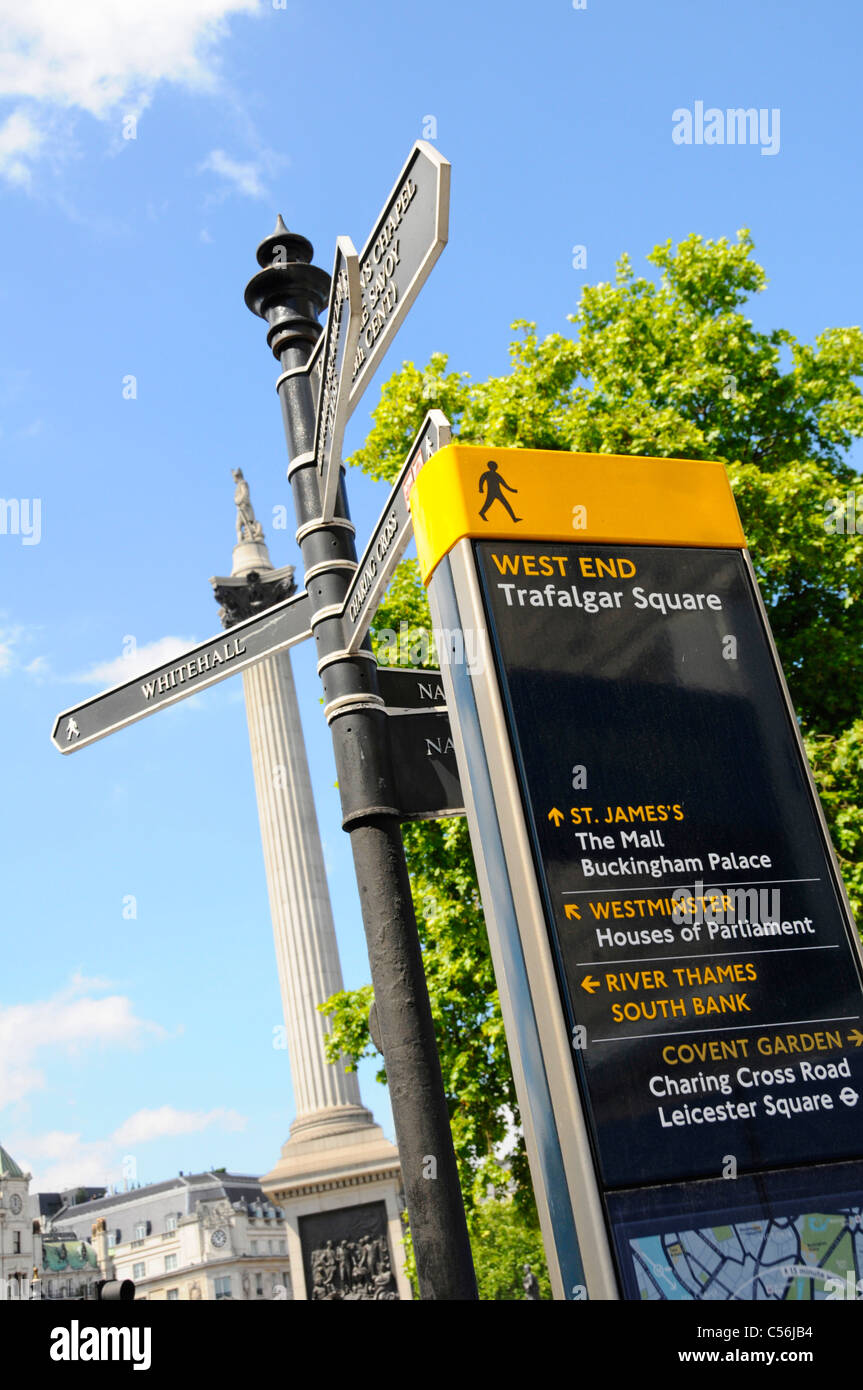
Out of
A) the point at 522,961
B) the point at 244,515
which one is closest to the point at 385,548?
the point at 522,961

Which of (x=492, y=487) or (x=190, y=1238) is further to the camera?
(x=190, y=1238)

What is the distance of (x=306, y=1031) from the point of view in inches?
968

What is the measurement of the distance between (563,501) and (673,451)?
36.0 ft

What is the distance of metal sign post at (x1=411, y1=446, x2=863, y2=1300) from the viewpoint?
3939 millimetres

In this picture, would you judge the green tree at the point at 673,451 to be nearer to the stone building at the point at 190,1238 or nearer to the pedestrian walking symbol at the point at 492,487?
the pedestrian walking symbol at the point at 492,487

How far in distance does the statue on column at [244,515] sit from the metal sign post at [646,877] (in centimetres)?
2742

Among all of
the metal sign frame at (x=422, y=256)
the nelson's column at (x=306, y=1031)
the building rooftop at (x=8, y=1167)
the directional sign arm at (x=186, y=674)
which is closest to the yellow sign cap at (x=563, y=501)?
the metal sign frame at (x=422, y=256)

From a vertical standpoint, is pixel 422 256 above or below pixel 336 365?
below

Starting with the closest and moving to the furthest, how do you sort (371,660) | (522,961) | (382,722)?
1. (522,961)
2. (382,722)
3. (371,660)

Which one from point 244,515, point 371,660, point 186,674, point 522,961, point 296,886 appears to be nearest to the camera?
point 522,961

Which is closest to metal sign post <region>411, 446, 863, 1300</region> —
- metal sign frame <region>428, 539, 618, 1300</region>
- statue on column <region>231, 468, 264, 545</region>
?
metal sign frame <region>428, 539, 618, 1300</region>

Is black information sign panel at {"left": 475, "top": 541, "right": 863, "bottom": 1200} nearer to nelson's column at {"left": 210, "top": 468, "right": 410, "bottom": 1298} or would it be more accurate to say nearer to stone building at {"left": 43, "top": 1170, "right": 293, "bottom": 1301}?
nelson's column at {"left": 210, "top": 468, "right": 410, "bottom": 1298}

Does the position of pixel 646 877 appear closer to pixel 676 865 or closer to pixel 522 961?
pixel 676 865
